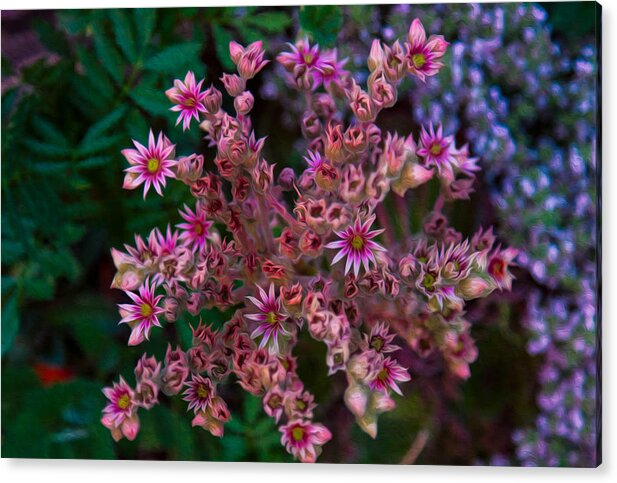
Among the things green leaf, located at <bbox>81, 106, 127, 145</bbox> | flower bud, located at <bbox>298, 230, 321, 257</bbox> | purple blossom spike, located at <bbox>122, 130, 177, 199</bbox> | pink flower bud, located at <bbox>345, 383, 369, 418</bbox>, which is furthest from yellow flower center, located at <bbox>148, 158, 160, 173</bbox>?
pink flower bud, located at <bbox>345, 383, 369, 418</bbox>

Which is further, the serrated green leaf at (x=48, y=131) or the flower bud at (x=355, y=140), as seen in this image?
the serrated green leaf at (x=48, y=131)

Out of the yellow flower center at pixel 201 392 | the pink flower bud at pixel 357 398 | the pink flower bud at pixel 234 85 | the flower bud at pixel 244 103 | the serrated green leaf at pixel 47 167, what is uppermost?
the pink flower bud at pixel 234 85

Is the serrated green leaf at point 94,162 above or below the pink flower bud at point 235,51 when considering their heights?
below

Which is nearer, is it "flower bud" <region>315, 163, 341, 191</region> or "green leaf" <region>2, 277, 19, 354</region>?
"flower bud" <region>315, 163, 341, 191</region>

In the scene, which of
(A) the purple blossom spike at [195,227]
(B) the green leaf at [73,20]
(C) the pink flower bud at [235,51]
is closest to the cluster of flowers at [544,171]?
(C) the pink flower bud at [235,51]

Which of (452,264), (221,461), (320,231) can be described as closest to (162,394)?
(221,461)

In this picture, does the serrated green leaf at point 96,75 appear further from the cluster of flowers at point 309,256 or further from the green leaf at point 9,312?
the green leaf at point 9,312

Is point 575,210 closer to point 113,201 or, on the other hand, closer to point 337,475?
point 337,475

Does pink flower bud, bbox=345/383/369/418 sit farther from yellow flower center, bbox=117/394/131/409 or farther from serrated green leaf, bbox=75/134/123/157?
serrated green leaf, bbox=75/134/123/157
